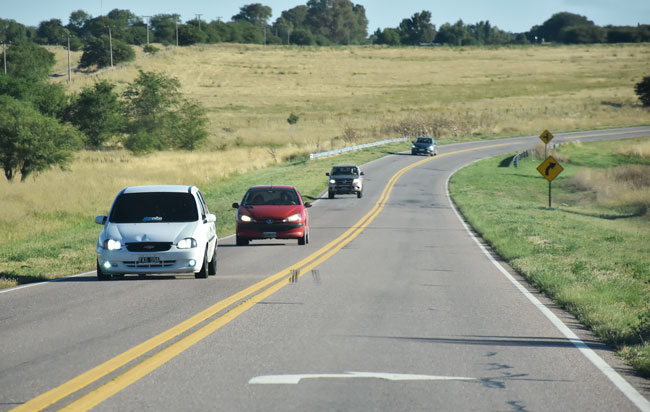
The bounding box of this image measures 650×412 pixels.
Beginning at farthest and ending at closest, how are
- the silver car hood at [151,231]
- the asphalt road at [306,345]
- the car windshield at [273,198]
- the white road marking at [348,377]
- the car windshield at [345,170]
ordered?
the car windshield at [345,170], the car windshield at [273,198], the silver car hood at [151,231], the white road marking at [348,377], the asphalt road at [306,345]

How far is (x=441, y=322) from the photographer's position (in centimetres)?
1041

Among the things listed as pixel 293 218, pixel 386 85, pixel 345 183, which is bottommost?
pixel 345 183

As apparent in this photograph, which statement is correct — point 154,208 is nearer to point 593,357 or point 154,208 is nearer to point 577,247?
point 593,357

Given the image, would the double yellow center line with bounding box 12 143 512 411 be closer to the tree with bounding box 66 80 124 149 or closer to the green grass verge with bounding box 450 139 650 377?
the green grass verge with bounding box 450 139 650 377

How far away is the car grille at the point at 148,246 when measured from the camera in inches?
555

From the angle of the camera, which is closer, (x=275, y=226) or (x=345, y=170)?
(x=275, y=226)

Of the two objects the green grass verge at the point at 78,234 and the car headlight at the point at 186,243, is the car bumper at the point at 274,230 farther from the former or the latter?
the car headlight at the point at 186,243

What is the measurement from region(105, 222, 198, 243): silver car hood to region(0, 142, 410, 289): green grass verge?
6.19 ft

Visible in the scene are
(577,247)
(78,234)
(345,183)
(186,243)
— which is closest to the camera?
(186,243)

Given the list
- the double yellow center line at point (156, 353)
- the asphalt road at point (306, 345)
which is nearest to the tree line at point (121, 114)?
the asphalt road at point (306, 345)

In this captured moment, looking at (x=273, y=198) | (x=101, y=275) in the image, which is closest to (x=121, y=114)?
(x=273, y=198)

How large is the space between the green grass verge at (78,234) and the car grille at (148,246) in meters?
2.15

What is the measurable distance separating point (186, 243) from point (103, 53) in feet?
456

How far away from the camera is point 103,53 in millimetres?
145500
